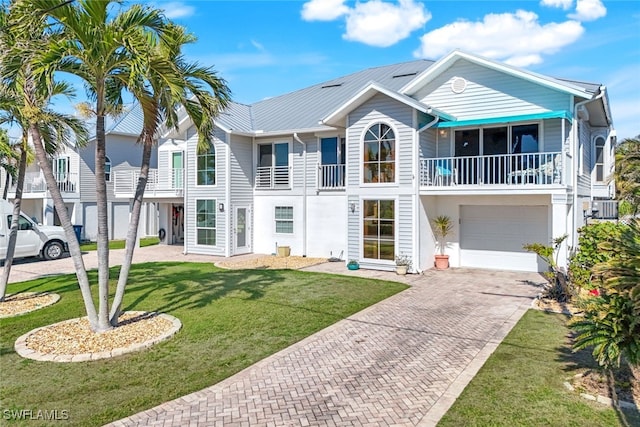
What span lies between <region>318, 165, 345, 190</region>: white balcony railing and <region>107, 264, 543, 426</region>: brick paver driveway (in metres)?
8.78

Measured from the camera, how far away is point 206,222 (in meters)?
20.3

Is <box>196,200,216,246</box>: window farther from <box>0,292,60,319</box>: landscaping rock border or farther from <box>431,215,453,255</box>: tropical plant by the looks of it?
<box>431,215,453,255</box>: tropical plant

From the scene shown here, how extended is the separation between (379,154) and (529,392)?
35.3ft

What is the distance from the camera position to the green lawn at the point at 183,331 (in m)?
5.70

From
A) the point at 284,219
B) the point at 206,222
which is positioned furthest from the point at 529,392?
the point at 206,222

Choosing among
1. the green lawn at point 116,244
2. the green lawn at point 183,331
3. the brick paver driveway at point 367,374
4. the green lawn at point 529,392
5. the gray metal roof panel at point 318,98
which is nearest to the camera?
the green lawn at point 529,392

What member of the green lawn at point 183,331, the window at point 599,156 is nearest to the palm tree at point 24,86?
the green lawn at point 183,331

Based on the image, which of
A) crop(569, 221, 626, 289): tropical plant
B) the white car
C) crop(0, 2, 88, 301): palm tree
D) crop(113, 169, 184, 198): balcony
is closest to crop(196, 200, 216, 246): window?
crop(113, 169, 184, 198): balcony

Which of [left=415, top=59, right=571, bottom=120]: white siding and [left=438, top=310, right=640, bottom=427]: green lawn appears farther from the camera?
[left=415, top=59, right=571, bottom=120]: white siding

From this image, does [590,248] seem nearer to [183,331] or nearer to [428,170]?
[428,170]

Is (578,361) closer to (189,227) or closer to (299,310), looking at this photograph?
(299,310)

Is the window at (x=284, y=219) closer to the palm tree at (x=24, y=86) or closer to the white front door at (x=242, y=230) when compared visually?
the white front door at (x=242, y=230)

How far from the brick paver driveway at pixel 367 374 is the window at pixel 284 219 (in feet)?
32.3

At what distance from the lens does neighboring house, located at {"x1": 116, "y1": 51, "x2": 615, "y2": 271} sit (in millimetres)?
14156
